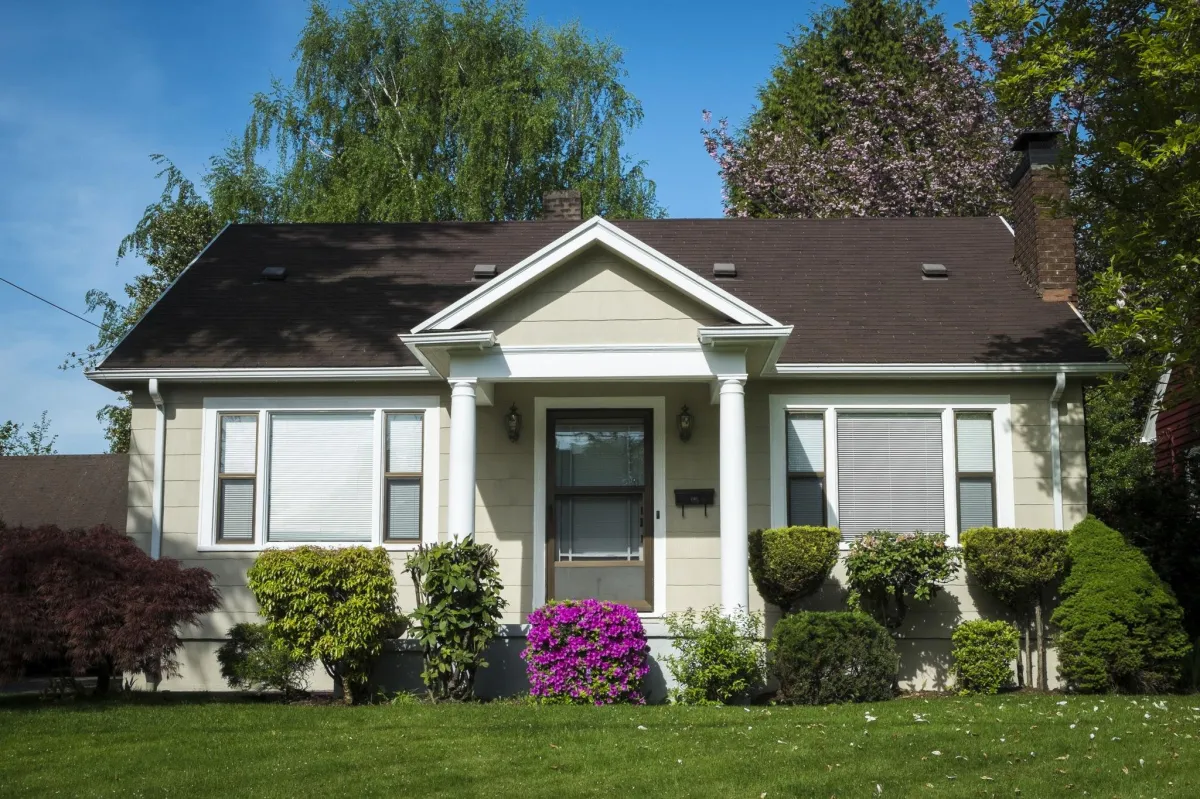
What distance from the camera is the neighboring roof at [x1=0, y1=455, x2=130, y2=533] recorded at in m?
22.9

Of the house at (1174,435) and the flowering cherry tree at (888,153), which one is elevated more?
the flowering cherry tree at (888,153)

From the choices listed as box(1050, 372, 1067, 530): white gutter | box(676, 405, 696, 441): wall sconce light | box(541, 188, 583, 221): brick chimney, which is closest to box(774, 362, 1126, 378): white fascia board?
box(1050, 372, 1067, 530): white gutter

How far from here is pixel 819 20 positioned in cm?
3159

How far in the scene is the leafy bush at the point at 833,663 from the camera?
1048 cm

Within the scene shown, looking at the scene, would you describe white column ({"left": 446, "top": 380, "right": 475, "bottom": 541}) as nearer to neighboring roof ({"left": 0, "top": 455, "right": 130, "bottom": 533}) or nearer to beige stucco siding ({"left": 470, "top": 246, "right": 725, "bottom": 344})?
beige stucco siding ({"left": 470, "top": 246, "right": 725, "bottom": 344})

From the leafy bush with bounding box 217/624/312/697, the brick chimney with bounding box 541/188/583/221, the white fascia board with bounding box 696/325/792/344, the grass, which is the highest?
the brick chimney with bounding box 541/188/583/221

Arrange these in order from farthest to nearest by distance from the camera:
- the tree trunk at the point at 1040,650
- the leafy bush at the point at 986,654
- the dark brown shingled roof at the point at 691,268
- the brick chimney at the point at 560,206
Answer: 1. the brick chimney at the point at 560,206
2. the dark brown shingled roof at the point at 691,268
3. the tree trunk at the point at 1040,650
4. the leafy bush at the point at 986,654

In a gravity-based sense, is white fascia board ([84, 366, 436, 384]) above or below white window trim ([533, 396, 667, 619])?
above

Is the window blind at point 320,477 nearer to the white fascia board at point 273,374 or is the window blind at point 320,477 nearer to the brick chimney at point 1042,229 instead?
the white fascia board at point 273,374

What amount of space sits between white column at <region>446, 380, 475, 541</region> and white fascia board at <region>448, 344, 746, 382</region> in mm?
212

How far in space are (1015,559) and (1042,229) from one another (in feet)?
14.3

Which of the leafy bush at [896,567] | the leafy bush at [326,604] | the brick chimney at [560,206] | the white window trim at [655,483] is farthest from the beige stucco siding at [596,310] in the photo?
the brick chimney at [560,206]

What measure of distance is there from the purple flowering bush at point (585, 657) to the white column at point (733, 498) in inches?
42.2

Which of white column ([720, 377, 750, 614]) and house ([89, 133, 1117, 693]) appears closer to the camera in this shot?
white column ([720, 377, 750, 614])
